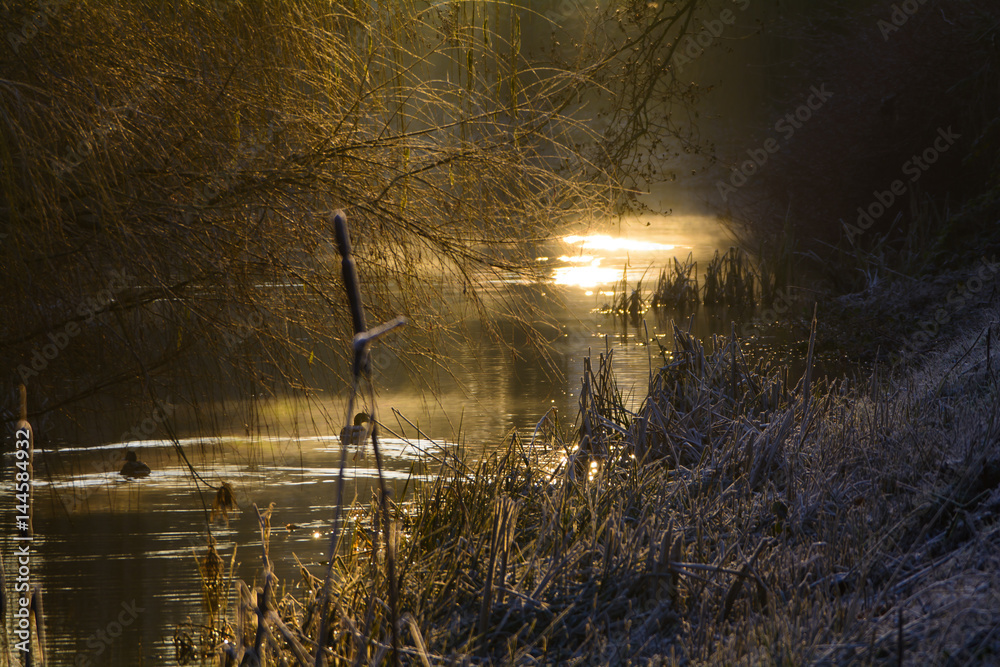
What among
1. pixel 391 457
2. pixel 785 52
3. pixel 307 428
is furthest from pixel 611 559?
pixel 785 52

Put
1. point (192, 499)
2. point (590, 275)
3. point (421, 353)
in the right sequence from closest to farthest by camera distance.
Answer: point (421, 353)
point (192, 499)
point (590, 275)

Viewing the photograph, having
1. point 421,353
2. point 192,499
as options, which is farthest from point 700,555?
point 192,499

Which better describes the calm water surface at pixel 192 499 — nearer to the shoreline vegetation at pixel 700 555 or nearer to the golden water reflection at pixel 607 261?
the shoreline vegetation at pixel 700 555

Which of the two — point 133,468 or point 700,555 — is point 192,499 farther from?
point 700,555

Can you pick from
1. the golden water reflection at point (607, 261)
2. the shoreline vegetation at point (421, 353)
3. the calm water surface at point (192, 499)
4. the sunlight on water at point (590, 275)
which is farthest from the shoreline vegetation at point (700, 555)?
the sunlight on water at point (590, 275)

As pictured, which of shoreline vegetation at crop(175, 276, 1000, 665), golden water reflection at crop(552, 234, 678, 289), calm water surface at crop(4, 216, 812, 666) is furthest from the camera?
golden water reflection at crop(552, 234, 678, 289)

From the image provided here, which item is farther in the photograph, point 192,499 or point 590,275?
point 590,275

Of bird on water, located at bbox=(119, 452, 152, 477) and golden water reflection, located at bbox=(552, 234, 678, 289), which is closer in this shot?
bird on water, located at bbox=(119, 452, 152, 477)

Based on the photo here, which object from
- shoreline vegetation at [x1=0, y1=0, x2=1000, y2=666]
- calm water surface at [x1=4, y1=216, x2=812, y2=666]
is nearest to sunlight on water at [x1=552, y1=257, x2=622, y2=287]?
calm water surface at [x1=4, y1=216, x2=812, y2=666]

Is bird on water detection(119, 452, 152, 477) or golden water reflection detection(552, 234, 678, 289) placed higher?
golden water reflection detection(552, 234, 678, 289)

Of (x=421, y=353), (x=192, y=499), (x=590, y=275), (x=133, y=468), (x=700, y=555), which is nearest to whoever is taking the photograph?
→ (x=700, y=555)

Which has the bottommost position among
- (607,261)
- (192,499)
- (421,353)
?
(192,499)

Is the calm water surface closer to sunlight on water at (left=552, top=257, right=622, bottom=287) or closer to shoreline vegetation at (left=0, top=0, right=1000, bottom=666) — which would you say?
shoreline vegetation at (left=0, top=0, right=1000, bottom=666)

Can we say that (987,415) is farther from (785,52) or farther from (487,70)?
(785,52)
